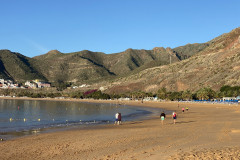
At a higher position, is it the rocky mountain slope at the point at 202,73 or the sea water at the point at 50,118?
the rocky mountain slope at the point at 202,73

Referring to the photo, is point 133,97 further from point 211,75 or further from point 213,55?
point 213,55

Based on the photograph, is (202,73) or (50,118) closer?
(50,118)

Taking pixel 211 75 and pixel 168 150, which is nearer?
pixel 168 150

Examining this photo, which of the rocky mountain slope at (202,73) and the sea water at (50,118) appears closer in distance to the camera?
the sea water at (50,118)

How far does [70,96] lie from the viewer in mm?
182000

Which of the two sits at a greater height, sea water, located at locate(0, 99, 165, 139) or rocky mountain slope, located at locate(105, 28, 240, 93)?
rocky mountain slope, located at locate(105, 28, 240, 93)

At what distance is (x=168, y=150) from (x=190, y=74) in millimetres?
131208

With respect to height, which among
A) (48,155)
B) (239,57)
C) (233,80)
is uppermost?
(239,57)

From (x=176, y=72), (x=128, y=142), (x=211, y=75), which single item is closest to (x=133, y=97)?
(x=176, y=72)

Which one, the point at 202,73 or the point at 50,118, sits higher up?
the point at 202,73

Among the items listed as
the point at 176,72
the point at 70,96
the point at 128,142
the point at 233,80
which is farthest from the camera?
the point at 70,96

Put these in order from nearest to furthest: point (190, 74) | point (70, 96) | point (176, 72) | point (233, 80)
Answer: point (233, 80), point (190, 74), point (176, 72), point (70, 96)

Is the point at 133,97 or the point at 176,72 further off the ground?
the point at 176,72

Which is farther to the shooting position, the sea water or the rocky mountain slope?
the rocky mountain slope
